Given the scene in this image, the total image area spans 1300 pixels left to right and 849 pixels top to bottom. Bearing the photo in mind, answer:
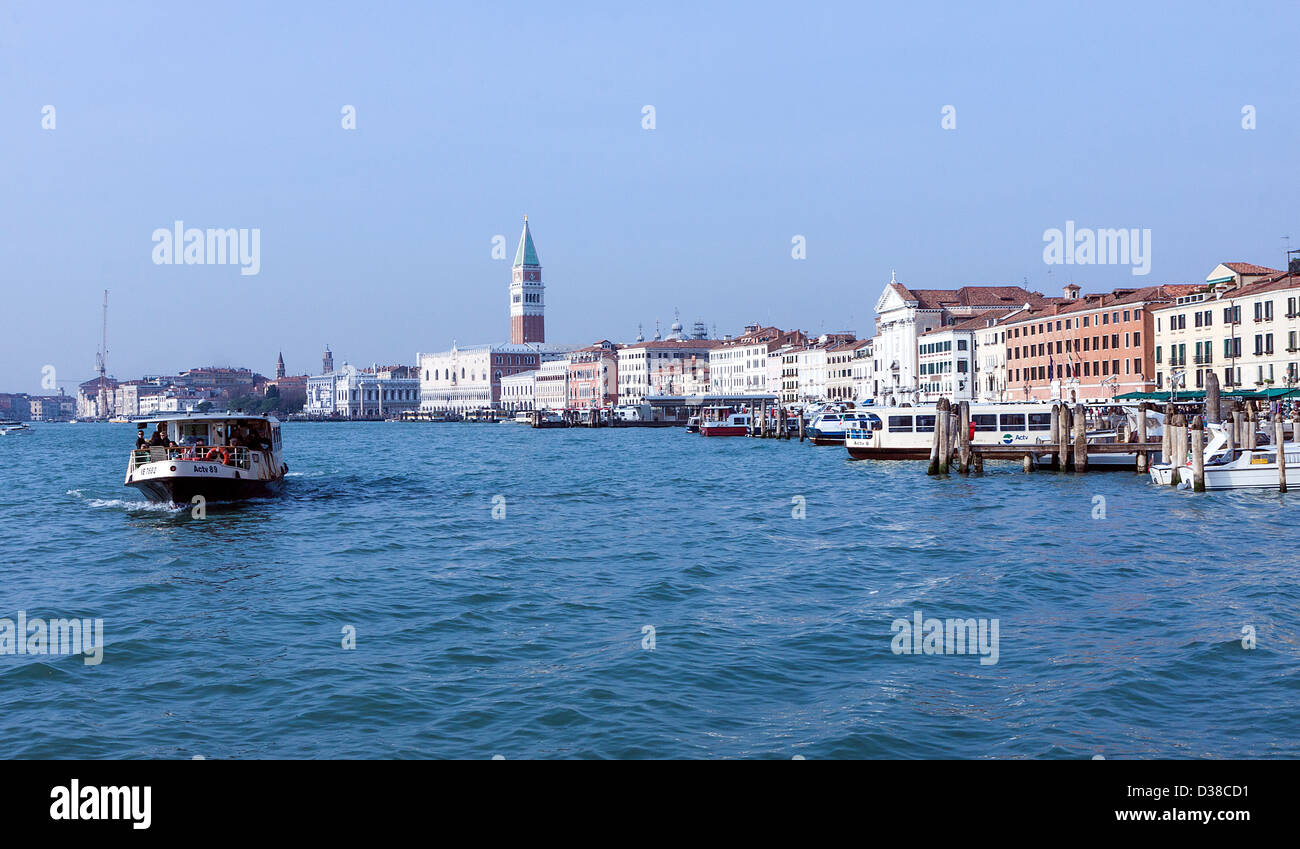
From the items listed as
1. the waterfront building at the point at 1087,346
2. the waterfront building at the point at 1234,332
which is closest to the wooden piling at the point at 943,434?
the waterfront building at the point at 1234,332

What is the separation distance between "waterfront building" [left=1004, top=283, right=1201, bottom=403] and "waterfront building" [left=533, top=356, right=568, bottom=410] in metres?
91.7

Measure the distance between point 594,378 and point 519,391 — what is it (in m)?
24.0

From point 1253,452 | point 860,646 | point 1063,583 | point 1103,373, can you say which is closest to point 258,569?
point 860,646

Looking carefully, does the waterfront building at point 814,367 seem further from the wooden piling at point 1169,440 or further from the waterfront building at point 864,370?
the wooden piling at point 1169,440

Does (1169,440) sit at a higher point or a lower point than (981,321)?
lower

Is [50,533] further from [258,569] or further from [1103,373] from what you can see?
[1103,373]

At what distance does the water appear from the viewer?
28.2 feet

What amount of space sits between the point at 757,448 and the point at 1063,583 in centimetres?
4925

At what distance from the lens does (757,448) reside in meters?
64.3

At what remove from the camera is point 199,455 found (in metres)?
27.4

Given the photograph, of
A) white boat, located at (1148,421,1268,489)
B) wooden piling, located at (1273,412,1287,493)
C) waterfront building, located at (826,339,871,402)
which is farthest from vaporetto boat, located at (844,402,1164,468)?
waterfront building, located at (826,339,871,402)

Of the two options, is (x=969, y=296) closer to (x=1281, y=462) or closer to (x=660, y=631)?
(x=1281, y=462)

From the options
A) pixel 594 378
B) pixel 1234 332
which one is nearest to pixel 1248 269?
pixel 1234 332

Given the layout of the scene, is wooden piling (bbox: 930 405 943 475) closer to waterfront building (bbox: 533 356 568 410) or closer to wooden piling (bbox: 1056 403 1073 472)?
wooden piling (bbox: 1056 403 1073 472)
